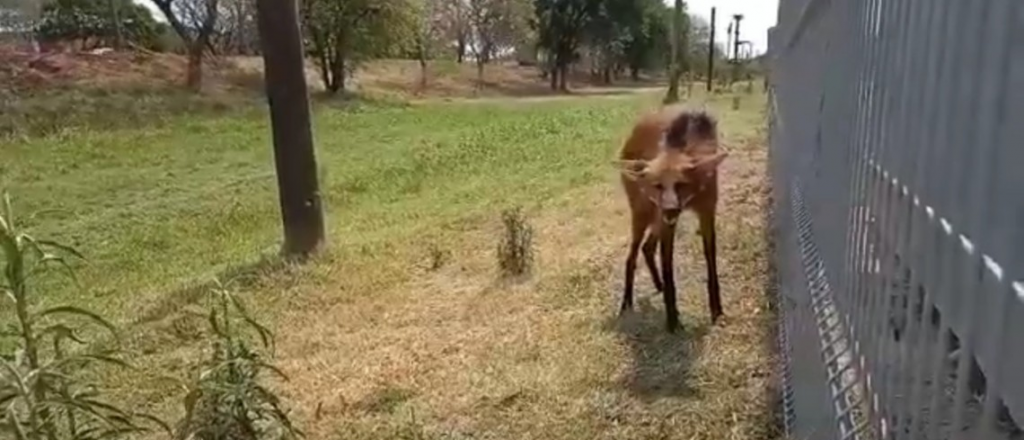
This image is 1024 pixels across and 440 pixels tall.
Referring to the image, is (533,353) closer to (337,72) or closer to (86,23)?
(337,72)

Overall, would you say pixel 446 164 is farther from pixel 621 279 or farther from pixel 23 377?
pixel 23 377

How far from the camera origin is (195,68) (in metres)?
26.6

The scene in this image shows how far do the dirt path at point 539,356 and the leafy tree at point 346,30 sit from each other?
24.0 m

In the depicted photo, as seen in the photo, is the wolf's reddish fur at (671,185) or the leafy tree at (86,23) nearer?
the wolf's reddish fur at (671,185)

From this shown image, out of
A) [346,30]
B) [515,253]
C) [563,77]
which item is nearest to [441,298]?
[515,253]

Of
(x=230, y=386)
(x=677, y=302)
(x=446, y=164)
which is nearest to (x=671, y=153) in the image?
(x=677, y=302)

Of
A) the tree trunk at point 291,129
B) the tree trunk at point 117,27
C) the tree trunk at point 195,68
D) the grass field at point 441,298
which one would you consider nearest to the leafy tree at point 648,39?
the tree trunk at point 117,27

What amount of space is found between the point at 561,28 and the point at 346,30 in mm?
15794

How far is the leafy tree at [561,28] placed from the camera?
141ft

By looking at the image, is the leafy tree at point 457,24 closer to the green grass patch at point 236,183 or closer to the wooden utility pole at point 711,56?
the wooden utility pole at point 711,56

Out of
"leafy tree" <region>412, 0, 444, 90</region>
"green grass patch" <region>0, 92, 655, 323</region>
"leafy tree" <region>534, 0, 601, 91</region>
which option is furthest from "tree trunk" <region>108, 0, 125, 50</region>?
"leafy tree" <region>534, 0, 601, 91</region>

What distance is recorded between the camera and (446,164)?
13.2 metres

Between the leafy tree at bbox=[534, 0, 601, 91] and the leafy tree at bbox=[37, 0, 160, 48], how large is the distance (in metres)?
17.4

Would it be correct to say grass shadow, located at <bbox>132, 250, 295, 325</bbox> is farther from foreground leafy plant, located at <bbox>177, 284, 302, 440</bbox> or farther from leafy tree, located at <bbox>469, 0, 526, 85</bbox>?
leafy tree, located at <bbox>469, 0, 526, 85</bbox>
